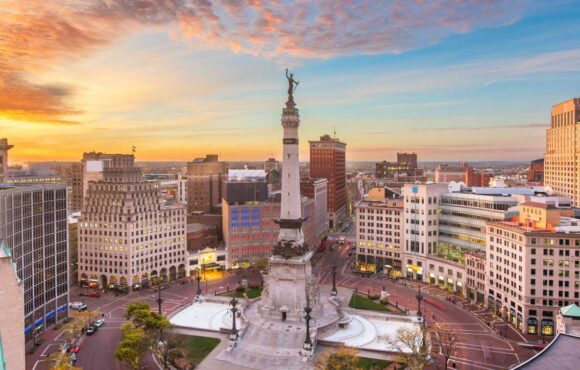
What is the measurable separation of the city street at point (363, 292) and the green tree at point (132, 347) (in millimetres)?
7976

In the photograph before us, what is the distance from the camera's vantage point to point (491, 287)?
4363 inches

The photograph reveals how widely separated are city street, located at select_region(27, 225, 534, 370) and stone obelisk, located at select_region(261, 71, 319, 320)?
26066 mm

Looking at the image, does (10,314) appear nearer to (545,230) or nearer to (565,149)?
(545,230)

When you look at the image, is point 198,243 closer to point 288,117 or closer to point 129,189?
point 129,189

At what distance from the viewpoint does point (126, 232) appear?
12975cm

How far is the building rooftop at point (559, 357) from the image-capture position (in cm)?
4538

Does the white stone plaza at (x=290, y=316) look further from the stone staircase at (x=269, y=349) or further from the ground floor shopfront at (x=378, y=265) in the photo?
the ground floor shopfront at (x=378, y=265)

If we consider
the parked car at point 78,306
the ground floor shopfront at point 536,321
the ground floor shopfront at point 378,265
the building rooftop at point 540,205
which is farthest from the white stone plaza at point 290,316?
the ground floor shopfront at point 378,265

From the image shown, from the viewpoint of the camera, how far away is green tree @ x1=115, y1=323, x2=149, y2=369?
72.2 metres

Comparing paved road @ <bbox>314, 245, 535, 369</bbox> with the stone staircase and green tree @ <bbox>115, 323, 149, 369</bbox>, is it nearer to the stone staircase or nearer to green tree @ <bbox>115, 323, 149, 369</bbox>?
the stone staircase

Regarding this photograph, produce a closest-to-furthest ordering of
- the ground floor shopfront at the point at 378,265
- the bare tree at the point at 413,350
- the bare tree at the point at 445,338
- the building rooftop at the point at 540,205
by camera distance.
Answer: the bare tree at the point at 413,350, the bare tree at the point at 445,338, the building rooftop at the point at 540,205, the ground floor shopfront at the point at 378,265

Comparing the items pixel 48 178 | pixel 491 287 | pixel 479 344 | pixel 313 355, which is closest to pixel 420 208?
pixel 491 287

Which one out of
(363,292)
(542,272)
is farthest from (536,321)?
(363,292)

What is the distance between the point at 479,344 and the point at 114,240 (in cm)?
9670
